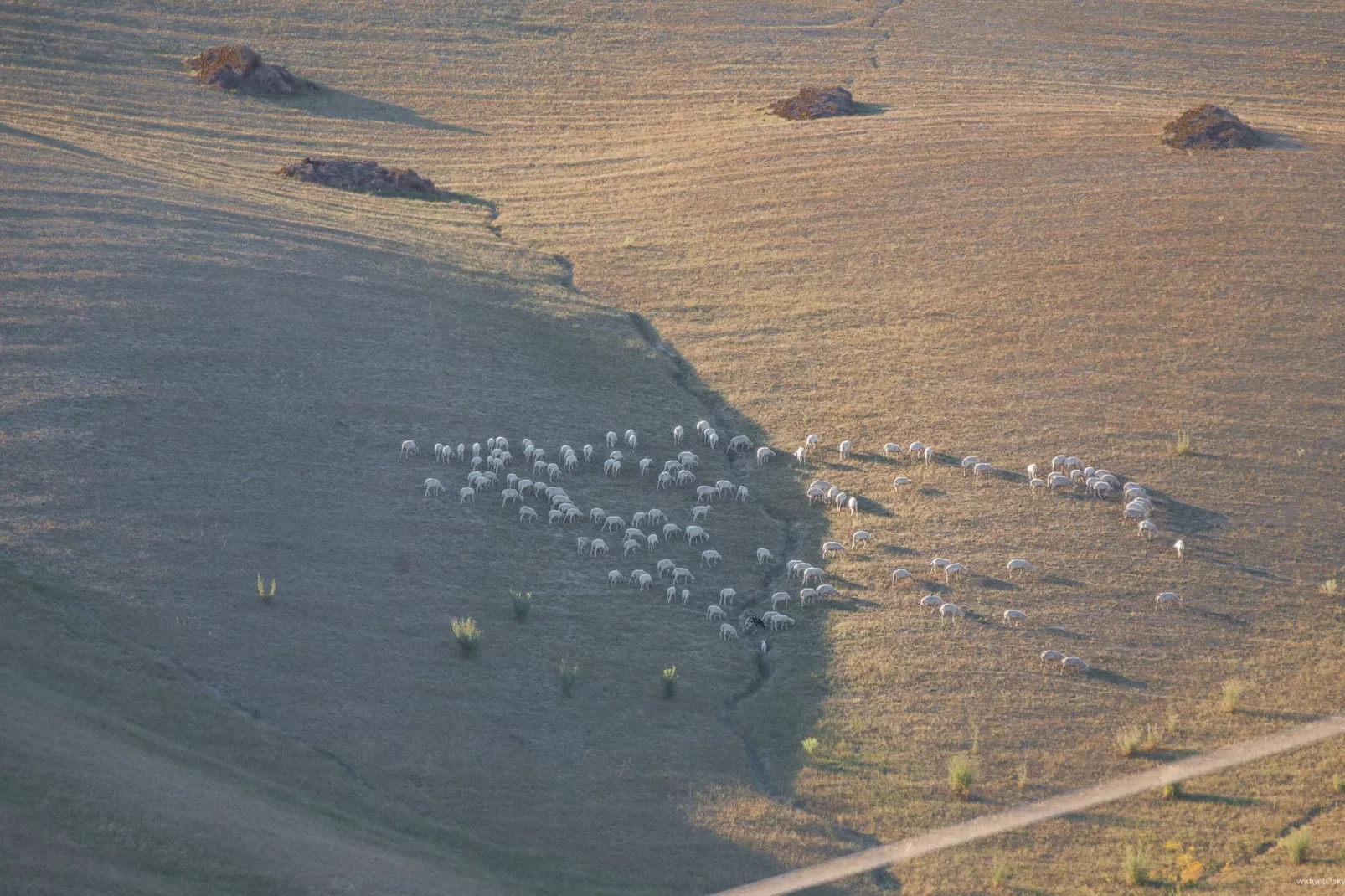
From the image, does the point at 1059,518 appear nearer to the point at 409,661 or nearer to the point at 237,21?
the point at 409,661

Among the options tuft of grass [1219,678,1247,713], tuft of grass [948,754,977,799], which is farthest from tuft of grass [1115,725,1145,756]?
tuft of grass [948,754,977,799]

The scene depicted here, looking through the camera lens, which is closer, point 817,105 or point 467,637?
point 467,637

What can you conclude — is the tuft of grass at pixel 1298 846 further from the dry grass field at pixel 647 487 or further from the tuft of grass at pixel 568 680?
the tuft of grass at pixel 568 680

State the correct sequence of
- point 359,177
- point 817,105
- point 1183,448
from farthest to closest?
point 817,105, point 359,177, point 1183,448

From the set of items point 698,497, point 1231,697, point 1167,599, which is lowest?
point 698,497

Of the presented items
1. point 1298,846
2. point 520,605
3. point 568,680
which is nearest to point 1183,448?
point 1298,846

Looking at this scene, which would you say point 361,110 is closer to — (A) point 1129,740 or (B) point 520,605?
(B) point 520,605
